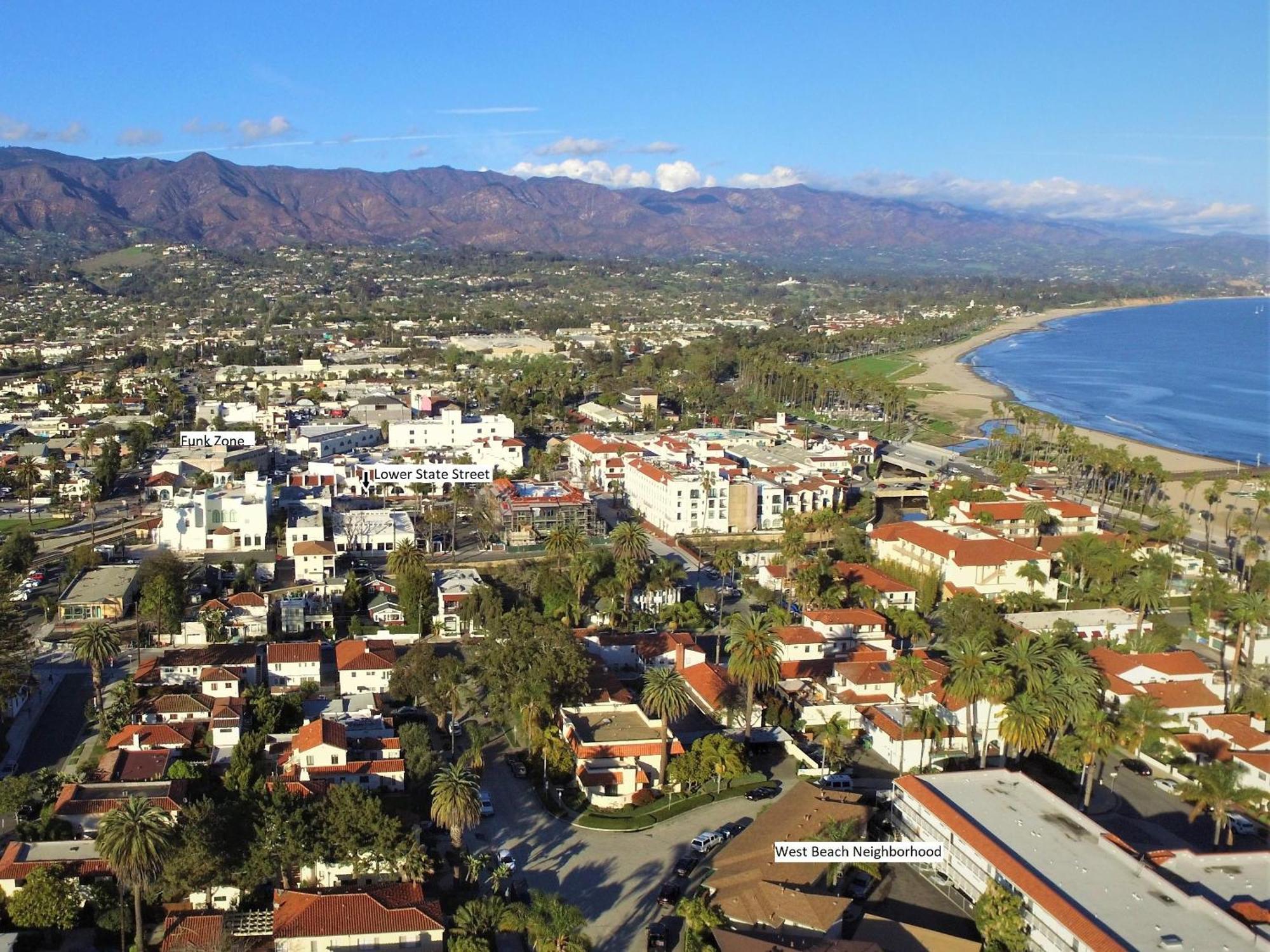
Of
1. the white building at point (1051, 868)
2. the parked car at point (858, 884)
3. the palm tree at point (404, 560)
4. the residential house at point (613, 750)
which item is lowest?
the parked car at point (858, 884)

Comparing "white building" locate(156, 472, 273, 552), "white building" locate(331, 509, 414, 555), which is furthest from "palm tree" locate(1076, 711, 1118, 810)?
"white building" locate(156, 472, 273, 552)

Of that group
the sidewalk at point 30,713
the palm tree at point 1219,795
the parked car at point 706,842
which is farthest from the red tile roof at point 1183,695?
the sidewalk at point 30,713

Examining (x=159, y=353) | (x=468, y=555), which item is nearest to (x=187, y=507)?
(x=468, y=555)

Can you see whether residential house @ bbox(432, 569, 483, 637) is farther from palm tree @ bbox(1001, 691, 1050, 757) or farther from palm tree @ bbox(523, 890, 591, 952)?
palm tree @ bbox(1001, 691, 1050, 757)

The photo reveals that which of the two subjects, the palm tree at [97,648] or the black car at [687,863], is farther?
the palm tree at [97,648]

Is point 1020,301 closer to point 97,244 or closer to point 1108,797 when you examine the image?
point 1108,797

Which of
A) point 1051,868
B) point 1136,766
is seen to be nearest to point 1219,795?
point 1136,766

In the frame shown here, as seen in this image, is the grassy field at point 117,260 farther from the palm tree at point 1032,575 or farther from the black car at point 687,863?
the black car at point 687,863
